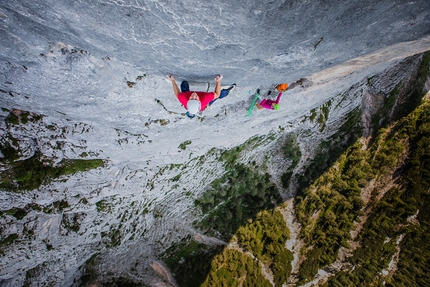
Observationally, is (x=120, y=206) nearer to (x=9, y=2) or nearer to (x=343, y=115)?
(x=9, y=2)

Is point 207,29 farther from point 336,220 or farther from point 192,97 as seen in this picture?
point 336,220

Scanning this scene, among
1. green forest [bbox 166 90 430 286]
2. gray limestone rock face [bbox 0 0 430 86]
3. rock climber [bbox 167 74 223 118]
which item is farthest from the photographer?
green forest [bbox 166 90 430 286]

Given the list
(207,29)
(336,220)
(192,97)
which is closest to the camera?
(207,29)

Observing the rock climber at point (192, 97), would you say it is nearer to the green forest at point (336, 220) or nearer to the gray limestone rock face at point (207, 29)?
the gray limestone rock face at point (207, 29)

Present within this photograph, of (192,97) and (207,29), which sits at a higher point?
(207,29)

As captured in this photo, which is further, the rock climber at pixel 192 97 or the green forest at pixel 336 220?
the green forest at pixel 336 220

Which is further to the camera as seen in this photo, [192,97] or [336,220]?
[336,220]

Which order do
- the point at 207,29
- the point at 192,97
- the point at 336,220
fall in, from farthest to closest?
1. the point at 336,220
2. the point at 192,97
3. the point at 207,29

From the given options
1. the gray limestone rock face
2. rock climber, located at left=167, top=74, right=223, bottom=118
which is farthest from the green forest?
the gray limestone rock face

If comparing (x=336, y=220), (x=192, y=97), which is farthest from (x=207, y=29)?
(x=336, y=220)

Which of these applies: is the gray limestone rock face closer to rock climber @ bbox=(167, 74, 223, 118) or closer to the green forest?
rock climber @ bbox=(167, 74, 223, 118)

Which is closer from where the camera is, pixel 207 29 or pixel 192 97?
pixel 207 29

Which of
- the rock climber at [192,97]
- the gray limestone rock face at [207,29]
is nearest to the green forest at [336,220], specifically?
the rock climber at [192,97]

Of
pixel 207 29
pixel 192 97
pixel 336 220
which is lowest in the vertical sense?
pixel 336 220
